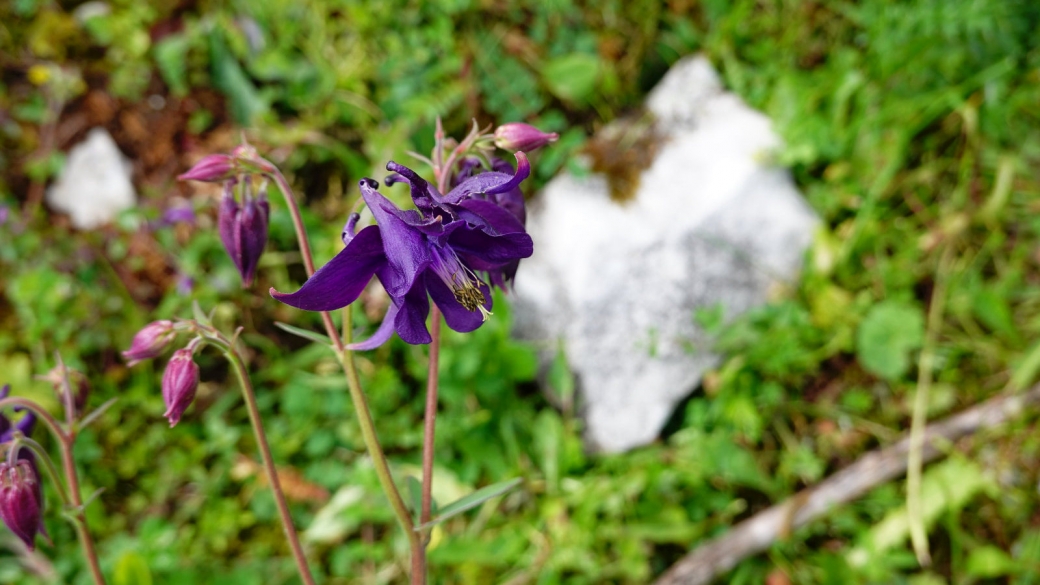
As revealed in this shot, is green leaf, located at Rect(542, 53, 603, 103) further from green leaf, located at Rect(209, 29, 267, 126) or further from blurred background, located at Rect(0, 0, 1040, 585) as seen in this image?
green leaf, located at Rect(209, 29, 267, 126)

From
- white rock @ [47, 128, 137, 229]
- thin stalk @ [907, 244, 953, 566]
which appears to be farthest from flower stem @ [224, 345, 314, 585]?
white rock @ [47, 128, 137, 229]

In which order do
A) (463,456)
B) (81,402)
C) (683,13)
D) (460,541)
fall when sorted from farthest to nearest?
(683,13) < (463,456) < (460,541) < (81,402)

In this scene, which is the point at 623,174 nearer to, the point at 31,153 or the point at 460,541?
the point at 460,541

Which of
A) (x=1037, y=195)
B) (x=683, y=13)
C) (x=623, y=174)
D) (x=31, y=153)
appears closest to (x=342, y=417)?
(x=623, y=174)

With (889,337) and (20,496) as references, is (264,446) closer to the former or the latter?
(20,496)

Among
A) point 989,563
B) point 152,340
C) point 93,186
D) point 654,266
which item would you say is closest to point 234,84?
point 93,186

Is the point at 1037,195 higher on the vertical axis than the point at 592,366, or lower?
higher

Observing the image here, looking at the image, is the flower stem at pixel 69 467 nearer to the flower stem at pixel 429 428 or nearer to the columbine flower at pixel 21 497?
the columbine flower at pixel 21 497
